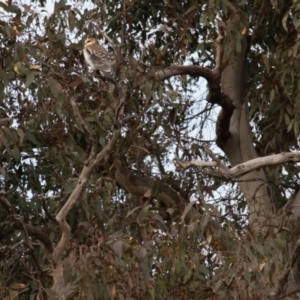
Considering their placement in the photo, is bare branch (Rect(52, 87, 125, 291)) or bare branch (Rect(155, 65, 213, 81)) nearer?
bare branch (Rect(52, 87, 125, 291))

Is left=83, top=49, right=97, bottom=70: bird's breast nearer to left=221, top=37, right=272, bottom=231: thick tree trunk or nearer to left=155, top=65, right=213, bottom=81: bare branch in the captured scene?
left=155, top=65, right=213, bottom=81: bare branch

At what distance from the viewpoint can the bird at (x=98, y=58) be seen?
5.18m

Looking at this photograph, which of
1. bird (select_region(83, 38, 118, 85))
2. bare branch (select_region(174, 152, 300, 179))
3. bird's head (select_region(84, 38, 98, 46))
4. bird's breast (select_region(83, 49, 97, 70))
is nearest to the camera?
bare branch (select_region(174, 152, 300, 179))

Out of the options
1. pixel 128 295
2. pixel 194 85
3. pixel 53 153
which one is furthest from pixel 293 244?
pixel 194 85

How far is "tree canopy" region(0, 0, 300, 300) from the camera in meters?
3.91

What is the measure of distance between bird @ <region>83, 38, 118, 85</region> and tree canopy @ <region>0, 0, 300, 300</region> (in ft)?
0.22

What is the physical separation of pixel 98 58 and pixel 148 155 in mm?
1127

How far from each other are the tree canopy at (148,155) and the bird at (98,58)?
0.07 meters

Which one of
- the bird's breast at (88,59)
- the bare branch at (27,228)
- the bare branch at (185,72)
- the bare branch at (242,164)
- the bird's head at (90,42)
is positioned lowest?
the bare branch at (27,228)

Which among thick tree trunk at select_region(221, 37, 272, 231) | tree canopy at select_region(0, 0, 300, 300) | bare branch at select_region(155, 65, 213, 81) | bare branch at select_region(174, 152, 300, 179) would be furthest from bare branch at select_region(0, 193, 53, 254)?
thick tree trunk at select_region(221, 37, 272, 231)

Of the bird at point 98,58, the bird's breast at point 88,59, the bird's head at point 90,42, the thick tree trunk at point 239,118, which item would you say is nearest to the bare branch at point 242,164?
the bird at point 98,58

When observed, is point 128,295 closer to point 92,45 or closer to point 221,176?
point 221,176

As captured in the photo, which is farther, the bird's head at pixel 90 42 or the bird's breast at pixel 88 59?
the bird's head at pixel 90 42

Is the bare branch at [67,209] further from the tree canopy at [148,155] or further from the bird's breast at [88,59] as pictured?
the bird's breast at [88,59]
